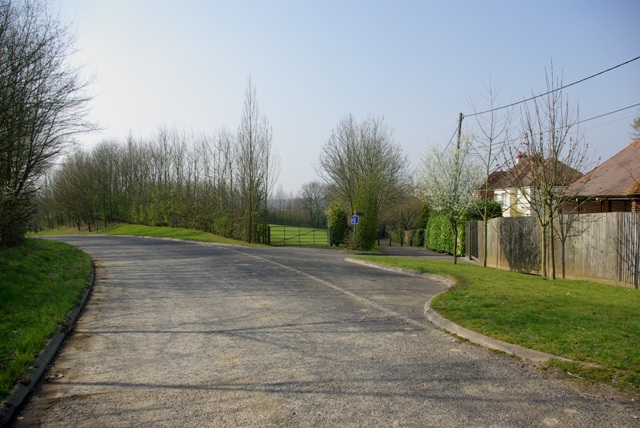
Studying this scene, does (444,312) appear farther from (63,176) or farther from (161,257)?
(63,176)

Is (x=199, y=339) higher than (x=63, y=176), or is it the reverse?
(x=63, y=176)

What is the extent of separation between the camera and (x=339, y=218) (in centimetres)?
4228

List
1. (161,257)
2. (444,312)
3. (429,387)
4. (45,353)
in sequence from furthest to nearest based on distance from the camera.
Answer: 1. (161,257)
2. (444,312)
3. (45,353)
4. (429,387)

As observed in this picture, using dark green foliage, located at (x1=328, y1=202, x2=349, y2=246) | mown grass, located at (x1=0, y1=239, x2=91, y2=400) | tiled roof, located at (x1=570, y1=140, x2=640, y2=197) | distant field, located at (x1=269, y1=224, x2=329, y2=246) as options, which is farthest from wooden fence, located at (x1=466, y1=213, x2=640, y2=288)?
distant field, located at (x1=269, y1=224, x2=329, y2=246)

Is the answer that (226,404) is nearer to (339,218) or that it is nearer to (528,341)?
(528,341)

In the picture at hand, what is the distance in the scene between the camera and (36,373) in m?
5.52

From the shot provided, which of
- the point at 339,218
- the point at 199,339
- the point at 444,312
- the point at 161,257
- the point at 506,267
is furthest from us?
the point at 339,218

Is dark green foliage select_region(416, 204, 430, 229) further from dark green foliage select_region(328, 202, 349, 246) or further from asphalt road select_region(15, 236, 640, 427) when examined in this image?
asphalt road select_region(15, 236, 640, 427)

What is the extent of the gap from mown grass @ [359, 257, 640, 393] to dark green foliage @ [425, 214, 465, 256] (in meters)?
19.3

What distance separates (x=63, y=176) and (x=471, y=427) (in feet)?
238

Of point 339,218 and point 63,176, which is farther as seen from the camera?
point 63,176

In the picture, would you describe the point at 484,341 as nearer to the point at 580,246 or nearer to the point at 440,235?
the point at 580,246

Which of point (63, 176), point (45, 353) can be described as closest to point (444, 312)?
point (45, 353)

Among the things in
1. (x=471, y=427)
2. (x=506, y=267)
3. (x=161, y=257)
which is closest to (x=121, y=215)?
(x=161, y=257)
